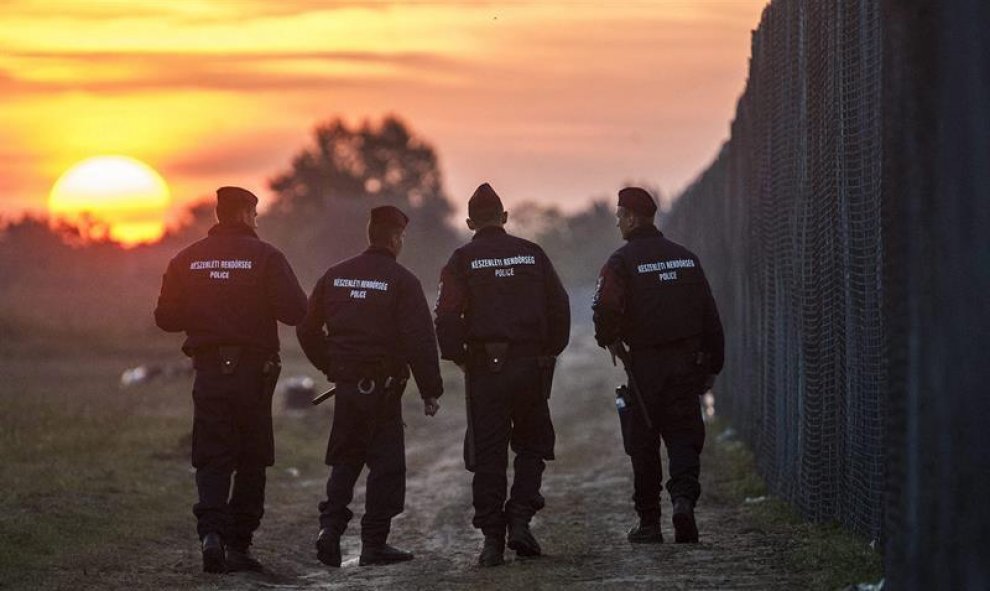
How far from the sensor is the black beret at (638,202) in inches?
390

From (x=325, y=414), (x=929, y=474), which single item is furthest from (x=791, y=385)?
(x=325, y=414)

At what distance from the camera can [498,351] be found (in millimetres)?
9305

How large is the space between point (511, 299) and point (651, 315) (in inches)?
34.7

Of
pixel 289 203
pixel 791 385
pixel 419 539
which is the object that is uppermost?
pixel 289 203

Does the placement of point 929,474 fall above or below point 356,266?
below

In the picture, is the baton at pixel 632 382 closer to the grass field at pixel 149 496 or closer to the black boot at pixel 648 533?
the black boot at pixel 648 533

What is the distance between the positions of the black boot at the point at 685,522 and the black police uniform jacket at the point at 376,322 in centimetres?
147

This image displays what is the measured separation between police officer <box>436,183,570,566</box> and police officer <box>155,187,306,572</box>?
0.96 m

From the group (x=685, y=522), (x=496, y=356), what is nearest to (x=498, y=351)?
(x=496, y=356)

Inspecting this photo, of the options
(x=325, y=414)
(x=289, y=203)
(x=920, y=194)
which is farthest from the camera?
(x=289, y=203)

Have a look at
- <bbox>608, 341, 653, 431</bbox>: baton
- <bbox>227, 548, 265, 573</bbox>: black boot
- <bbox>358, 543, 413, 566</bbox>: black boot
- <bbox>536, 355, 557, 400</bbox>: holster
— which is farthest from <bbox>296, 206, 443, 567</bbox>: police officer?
<bbox>608, 341, 653, 431</bbox>: baton

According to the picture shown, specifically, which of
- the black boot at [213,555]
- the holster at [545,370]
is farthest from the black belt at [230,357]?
the holster at [545,370]

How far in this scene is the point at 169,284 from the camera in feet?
32.0

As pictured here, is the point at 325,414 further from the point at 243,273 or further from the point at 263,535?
the point at 243,273
